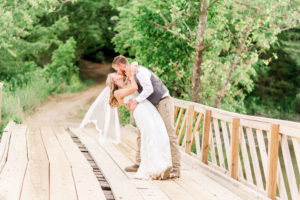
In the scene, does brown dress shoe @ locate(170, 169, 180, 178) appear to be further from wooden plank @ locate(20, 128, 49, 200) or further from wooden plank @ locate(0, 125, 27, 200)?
wooden plank @ locate(0, 125, 27, 200)

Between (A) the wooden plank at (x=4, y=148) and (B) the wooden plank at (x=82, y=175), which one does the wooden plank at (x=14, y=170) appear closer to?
(A) the wooden plank at (x=4, y=148)

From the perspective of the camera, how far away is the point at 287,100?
21500mm

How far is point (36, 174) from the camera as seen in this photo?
5.21 meters

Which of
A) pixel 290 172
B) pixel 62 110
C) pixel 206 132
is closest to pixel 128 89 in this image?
pixel 206 132

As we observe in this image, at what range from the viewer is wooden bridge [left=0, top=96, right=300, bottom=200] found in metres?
4.30

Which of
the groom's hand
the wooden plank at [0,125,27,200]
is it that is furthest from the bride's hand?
the wooden plank at [0,125,27,200]

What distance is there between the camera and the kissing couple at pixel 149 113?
5.27 meters

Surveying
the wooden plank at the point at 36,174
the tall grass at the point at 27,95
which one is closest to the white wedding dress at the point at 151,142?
the wooden plank at the point at 36,174

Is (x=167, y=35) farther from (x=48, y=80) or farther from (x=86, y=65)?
(x=86, y=65)

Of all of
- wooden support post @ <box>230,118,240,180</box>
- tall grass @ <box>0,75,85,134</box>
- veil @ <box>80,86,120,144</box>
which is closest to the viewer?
wooden support post @ <box>230,118,240,180</box>

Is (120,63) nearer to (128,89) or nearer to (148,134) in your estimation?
(128,89)

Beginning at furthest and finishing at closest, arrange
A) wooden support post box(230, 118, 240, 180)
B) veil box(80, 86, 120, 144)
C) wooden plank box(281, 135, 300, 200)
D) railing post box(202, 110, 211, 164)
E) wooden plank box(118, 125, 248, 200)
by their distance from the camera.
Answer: veil box(80, 86, 120, 144) < railing post box(202, 110, 211, 164) < wooden support post box(230, 118, 240, 180) < wooden plank box(118, 125, 248, 200) < wooden plank box(281, 135, 300, 200)

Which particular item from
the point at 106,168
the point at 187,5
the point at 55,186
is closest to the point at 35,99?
the point at 187,5

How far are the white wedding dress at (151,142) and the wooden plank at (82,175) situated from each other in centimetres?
65
